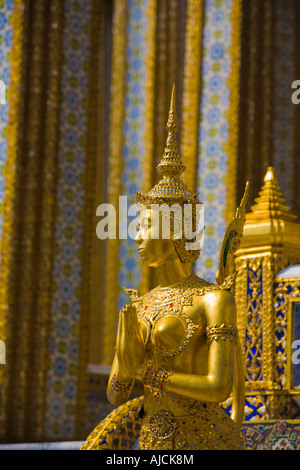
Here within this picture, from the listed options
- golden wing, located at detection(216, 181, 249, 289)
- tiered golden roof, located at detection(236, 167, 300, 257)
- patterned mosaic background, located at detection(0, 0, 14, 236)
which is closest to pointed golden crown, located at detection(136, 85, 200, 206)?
golden wing, located at detection(216, 181, 249, 289)

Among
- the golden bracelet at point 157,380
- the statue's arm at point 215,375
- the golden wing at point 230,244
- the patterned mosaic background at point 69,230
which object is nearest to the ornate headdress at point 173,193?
the golden wing at point 230,244

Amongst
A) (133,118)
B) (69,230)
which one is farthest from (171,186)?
(133,118)

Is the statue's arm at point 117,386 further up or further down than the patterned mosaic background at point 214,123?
further down

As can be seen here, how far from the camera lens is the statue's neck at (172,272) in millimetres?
3896

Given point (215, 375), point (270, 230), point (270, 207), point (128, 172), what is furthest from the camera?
point (128, 172)

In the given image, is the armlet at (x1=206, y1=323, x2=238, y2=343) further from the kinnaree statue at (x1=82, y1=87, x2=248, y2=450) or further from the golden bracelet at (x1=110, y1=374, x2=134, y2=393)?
the golden bracelet at (x1=110, y1=374, x2=134, y2=393)

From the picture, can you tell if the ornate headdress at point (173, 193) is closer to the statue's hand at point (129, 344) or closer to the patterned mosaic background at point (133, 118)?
the statue's hand at point (129, 344)

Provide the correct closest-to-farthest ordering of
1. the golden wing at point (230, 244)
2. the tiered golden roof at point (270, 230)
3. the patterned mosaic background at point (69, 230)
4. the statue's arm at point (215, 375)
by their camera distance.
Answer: the statue's arm at point (215, 375) < the golden wing at point (230, 244) < the tiered golden roof at point (270, 230) < the patterned mosaic background at point (69, 230)

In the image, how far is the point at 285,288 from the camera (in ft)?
16.1

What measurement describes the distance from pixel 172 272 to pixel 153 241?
0.53 ft

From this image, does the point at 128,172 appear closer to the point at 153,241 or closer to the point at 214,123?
the point at 214,123

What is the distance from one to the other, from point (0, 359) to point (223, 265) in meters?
3.35

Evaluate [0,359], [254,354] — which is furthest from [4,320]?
[254,354]

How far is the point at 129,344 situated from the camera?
3629 millimetres
